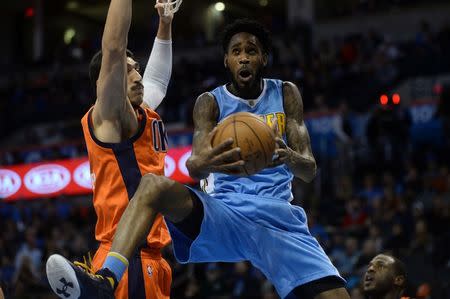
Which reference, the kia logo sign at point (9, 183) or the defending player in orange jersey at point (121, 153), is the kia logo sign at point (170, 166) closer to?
the kia logo sign at point (9, 183)

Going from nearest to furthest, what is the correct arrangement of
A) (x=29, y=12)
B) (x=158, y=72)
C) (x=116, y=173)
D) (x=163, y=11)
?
1. (x=116, y=173)
2. (x=163, y=11)
3. (x=158, y=72)
4. (x=29, y=12)

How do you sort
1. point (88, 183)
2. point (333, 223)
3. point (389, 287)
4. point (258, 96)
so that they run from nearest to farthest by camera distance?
1. point (258, 96)
2. point (389, 287)
3. point (333, 223)
4. point (88, 183)

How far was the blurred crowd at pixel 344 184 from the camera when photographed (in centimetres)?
1159

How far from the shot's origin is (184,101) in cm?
1952

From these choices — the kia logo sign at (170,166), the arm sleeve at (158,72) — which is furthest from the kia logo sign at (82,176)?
the arm sleeve at (158,72)

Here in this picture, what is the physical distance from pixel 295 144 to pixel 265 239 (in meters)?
0.64

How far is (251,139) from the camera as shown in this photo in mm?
4496

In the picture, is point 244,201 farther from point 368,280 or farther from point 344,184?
point 344,184

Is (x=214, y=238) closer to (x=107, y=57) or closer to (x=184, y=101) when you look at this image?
(x=107, y=57)

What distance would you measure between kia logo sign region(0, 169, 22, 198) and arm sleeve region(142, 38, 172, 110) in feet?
39.4

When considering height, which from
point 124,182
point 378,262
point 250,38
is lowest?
point 378,262

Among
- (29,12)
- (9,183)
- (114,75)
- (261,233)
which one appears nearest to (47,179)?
(9,183)

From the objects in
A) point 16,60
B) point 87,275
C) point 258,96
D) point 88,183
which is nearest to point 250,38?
point 258,96

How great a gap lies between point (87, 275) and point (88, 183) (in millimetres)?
12660
